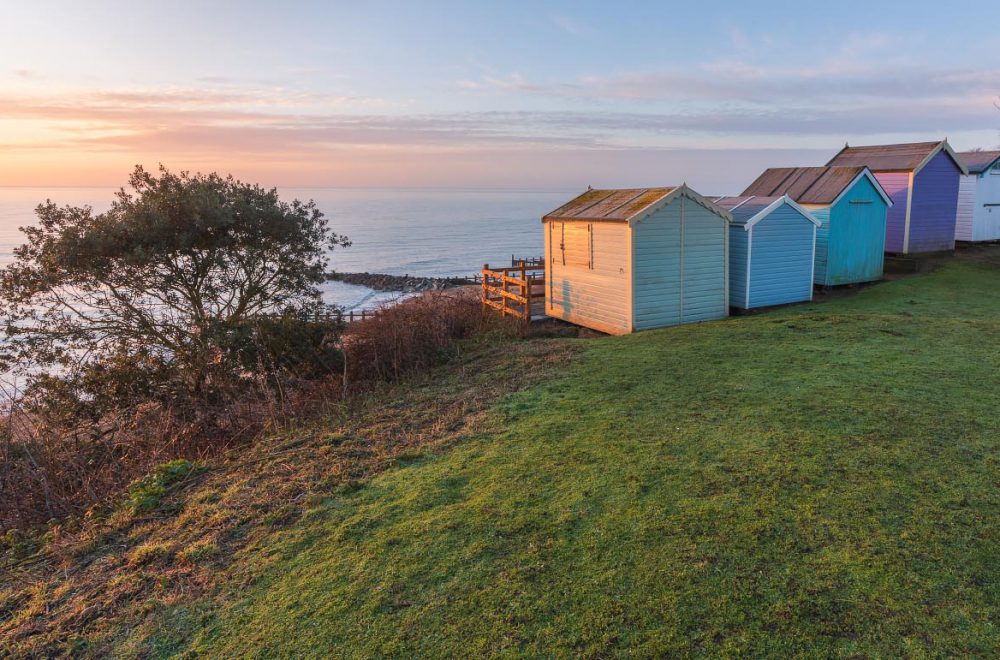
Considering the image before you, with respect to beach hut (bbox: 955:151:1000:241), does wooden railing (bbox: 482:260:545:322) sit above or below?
below

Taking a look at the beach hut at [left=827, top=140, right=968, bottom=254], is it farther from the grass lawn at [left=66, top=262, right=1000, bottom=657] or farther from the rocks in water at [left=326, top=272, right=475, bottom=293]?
the rocks in water at [left=326, top=272, right=475, bottom=293]

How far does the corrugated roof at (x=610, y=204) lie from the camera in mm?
15859

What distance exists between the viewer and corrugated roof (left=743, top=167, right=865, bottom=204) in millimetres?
20141

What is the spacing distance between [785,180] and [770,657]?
2151cm

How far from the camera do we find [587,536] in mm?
5730

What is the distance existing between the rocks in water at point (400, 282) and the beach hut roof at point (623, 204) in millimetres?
25556

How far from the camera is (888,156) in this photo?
80.2 ft

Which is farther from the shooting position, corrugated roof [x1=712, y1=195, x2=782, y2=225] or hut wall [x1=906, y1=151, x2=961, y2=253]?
hut wall [x1=906, y1=151, x2=961, y2=253]

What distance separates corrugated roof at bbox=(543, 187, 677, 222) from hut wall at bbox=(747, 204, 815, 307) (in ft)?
11.4

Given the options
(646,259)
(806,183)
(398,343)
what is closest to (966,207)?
(806,183)

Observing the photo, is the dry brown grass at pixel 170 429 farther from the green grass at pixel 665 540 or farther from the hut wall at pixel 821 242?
the hut wall at pixel 821 242

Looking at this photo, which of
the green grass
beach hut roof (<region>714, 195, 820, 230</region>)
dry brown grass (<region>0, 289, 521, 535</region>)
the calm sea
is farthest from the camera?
the calm sea

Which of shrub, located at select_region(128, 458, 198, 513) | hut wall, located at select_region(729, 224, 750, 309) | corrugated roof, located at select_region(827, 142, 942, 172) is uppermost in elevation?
corrugated roof, located at select_region(827, 142, 942, 172)

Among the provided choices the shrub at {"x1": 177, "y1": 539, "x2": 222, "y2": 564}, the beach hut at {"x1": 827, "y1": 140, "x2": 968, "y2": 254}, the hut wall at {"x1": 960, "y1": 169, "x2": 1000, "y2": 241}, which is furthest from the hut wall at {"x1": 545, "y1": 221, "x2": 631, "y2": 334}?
the hut wall at {"x1": 960, "y1": 169, "x2": 1000, "y2": 241}
